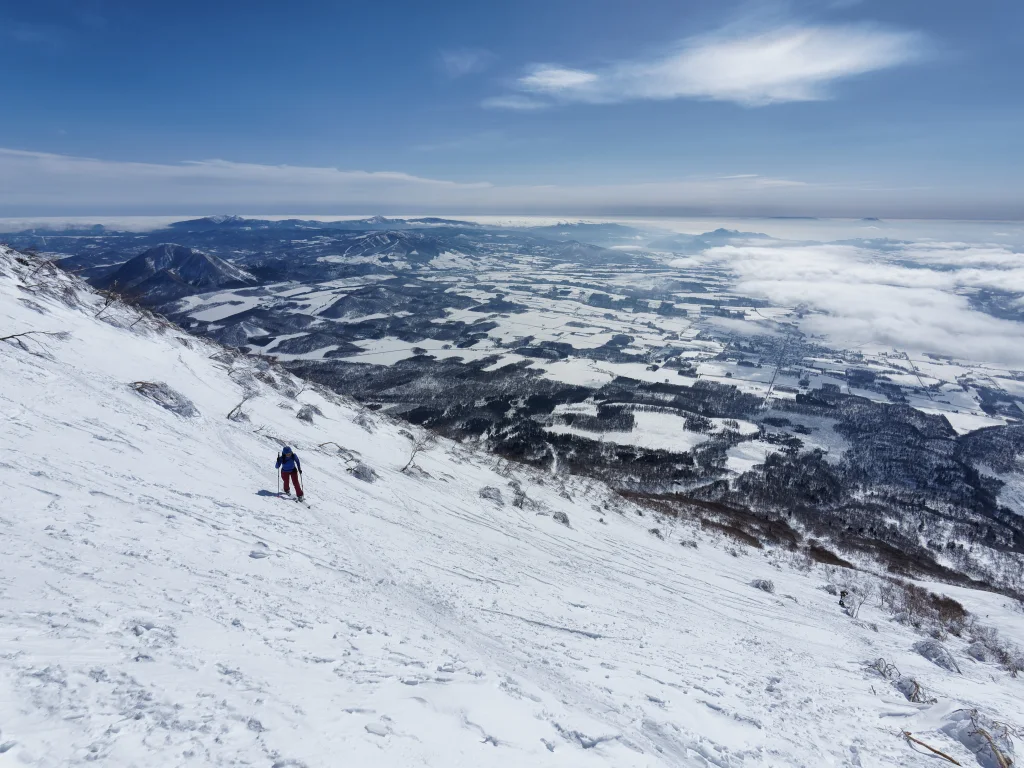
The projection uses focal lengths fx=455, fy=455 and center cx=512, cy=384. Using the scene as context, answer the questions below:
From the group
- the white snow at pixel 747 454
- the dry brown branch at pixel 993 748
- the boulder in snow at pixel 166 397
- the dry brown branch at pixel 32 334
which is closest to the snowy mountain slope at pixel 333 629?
the boulder in snow at pixel 166 397

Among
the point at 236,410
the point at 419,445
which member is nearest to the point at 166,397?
the point at 236,410

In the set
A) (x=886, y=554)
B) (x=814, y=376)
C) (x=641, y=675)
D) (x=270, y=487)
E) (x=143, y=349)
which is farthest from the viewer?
(x=814, y=376)

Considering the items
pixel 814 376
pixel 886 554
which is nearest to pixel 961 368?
pixel 814 376

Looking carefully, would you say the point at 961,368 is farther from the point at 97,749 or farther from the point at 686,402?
the point at 97,749

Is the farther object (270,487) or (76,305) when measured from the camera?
(76,305)

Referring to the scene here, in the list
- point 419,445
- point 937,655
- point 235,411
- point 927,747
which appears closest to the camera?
point 927,747

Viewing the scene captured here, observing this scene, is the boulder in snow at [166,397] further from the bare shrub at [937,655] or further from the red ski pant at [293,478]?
the bare shrub at [937,655]

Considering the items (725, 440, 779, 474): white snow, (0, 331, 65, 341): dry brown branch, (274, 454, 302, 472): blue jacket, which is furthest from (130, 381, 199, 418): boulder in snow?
(725, 440, 779, 474): white snow

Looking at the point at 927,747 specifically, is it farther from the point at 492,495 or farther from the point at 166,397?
the point at 166,397

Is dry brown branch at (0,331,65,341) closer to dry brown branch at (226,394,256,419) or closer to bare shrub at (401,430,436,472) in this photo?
dry brown branch at (226,394,256,419)
